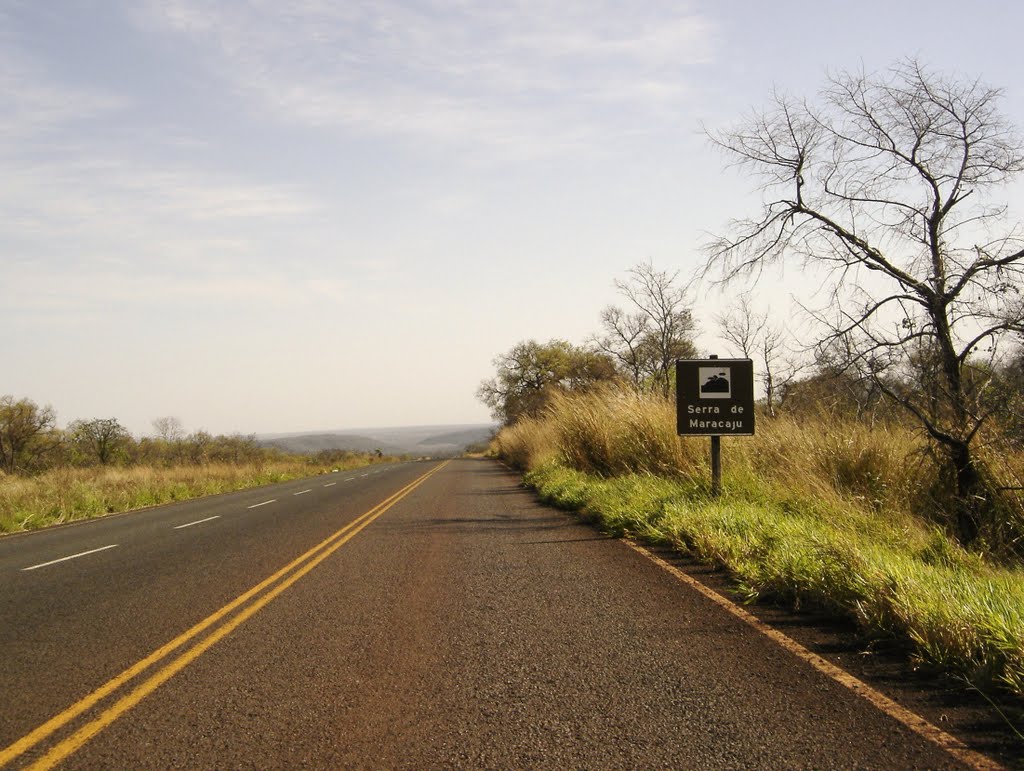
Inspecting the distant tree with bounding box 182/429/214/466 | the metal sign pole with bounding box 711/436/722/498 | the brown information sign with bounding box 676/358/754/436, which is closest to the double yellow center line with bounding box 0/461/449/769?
the metal sign pole with bounding box 711/436/722/498

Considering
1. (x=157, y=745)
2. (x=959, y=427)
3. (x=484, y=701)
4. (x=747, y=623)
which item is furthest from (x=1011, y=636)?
(x=959, y=427)

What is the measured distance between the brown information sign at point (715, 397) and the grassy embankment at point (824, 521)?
3.38ft

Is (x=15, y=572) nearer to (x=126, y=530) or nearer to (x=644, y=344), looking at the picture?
(x=126, y=530)

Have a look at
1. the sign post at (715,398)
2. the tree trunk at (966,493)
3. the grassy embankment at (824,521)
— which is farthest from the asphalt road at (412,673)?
the tree trunk at (966,493)

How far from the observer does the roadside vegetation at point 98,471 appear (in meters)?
18.9

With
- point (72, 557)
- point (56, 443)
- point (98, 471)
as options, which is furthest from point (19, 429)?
point (72, 557)

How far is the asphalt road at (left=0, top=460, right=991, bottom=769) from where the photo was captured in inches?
135

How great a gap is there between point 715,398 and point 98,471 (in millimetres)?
27076

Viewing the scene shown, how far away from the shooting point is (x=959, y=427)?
31.4 ft

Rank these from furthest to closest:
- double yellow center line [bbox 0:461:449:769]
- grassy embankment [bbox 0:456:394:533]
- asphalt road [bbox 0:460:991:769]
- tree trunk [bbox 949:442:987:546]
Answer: grassy embankment [bbox 0:456:394:533] < tree trunk [bbox 949:442:987:546] < double yellow center line [bbox 0:461:449:769] < asphalt road [bbox 0:460:991:769]

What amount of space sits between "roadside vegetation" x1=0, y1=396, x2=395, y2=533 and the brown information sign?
14.9m

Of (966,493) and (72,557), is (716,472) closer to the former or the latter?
(966,493)

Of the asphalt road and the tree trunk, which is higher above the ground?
the tree trunk

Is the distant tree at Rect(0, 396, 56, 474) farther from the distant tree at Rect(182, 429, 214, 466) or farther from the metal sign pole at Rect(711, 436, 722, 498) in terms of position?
the metal sign pole at Rect(711, 436, 722, 498)
